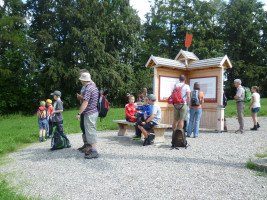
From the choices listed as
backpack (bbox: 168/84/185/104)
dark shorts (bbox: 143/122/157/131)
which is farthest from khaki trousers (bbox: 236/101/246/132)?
dark shorts (bbox: 143/122/157/131)

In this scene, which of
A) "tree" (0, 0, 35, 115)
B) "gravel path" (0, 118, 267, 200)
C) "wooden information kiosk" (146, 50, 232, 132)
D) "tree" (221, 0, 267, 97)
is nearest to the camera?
"gravel path" (0, 118, 267, 200)

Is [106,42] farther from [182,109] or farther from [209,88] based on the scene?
[182,109]

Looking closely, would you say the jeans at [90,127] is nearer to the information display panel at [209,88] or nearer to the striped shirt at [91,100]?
the striped shirt at [91,100]

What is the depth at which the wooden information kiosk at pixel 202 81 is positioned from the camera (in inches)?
392

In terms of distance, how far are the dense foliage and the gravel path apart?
19.5 m

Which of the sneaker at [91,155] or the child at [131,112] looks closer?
the sneaker at [91,155]

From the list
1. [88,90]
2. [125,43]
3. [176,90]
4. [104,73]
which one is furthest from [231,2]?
[88,90]

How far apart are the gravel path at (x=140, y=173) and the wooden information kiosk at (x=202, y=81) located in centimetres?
317

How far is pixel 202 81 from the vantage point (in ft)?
34.8

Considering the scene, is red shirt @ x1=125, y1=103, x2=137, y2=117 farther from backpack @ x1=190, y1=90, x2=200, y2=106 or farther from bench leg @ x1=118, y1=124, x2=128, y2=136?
backpack @ x1=190, y1=90, x2=200, y2=106

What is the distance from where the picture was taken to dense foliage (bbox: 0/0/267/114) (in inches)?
1043

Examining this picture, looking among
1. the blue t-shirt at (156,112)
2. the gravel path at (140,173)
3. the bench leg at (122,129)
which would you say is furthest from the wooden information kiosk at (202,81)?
the gravel path at (140,173)

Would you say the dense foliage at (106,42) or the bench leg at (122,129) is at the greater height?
the dense foliage at (106,42)

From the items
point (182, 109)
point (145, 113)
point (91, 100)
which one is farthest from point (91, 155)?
point (182, 109)
